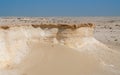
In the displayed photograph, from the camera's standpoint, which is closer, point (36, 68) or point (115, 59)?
point (36, 68)

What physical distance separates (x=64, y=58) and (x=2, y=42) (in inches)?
132

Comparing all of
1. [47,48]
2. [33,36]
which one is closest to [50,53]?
[47,48]

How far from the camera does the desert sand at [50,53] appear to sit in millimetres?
15266

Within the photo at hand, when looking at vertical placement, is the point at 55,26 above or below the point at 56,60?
above

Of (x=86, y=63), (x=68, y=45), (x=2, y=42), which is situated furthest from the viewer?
(x=68, y=45)

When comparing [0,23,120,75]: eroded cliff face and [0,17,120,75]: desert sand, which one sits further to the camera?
[0,23,120,75]: eroded cliff face

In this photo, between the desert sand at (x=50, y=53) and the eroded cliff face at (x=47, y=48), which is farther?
the eroded cliff face at (x=47, y=48)

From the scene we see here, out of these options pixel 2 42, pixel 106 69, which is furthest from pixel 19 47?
pixel 106 69

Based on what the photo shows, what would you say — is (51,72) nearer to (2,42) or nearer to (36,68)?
(36,68)

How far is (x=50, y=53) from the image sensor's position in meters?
16.4

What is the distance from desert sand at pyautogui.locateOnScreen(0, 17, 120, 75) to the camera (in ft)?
50.1

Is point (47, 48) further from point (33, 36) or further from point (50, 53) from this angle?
point (33, 36)

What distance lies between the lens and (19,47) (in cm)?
1593

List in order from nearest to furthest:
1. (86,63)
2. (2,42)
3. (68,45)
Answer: (2,42)
(86,63)
(68,45)
